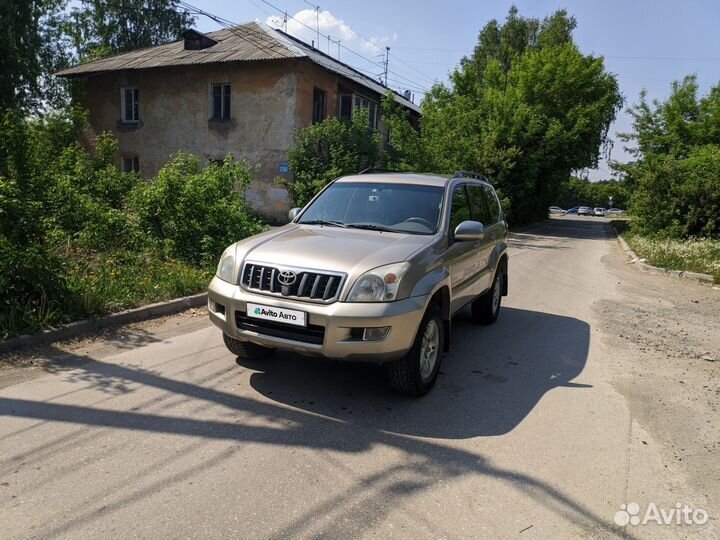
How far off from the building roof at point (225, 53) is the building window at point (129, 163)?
352cm

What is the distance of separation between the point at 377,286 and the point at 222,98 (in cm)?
1886

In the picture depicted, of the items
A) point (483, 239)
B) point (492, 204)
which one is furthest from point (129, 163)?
point (483, 239)

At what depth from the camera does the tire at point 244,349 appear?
471 centimetres

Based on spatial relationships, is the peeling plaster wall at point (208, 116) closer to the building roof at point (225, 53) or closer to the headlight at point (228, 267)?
the building roof at point (225, 53)

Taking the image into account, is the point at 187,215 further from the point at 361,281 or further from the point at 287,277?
the point at 361,281

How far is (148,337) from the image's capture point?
18.6 feet

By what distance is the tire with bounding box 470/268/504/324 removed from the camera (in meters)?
6.70

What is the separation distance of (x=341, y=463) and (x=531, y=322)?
4.69 m

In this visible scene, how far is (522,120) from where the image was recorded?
25.8 m

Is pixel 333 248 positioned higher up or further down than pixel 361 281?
higher up

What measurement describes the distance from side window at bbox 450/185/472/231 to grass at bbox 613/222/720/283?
8.76 meters

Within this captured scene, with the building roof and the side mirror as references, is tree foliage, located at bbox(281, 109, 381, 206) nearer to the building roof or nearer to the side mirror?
the building roof

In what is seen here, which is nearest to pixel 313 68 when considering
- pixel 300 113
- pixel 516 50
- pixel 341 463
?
pixel 300 113

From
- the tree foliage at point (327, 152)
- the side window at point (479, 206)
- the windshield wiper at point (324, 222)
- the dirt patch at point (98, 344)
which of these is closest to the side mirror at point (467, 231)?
the windshield wiper at point (324, 222)
